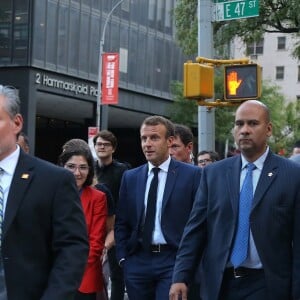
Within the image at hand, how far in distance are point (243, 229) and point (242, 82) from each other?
23.9ft

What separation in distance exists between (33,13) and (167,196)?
30702mm

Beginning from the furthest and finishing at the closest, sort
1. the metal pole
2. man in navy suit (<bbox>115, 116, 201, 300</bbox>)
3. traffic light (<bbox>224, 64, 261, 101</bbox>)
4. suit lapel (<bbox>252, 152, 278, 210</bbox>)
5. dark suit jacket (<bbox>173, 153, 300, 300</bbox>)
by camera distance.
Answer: the metal pole < traffic light (<bbox>224, 64, 261, 101</bbox>) < man in navy suit (<bbox>115, 116, 201, 300</bbox>) < suit lapel (<bbox>252, 152, 278, 210</bbox>) < dark suit jacket (<bbox>173, 153, 300, 300</bbox>)

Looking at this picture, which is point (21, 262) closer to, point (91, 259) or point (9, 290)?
point (9, 290)

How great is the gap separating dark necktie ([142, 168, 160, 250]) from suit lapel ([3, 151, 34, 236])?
2.61 metres

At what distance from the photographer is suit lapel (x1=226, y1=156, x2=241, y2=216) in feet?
16.3

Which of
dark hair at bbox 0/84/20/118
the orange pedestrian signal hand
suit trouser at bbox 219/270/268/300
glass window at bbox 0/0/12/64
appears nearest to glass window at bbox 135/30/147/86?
glass window at bbox 0/0/12/64

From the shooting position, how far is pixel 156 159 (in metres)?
6.51

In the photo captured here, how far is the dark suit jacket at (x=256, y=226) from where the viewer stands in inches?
187

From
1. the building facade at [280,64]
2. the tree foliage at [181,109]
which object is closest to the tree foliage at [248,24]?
the tree foliage at [181,109]

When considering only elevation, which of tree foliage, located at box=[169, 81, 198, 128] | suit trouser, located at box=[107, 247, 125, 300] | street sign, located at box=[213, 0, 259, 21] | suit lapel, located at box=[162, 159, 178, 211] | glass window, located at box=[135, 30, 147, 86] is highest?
glass window, located at box=[135, 30, 147, 86]

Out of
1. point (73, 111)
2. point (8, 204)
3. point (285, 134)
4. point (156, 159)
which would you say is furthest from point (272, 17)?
point (285, 134)

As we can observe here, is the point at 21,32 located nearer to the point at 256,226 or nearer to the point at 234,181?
the point at 234,181

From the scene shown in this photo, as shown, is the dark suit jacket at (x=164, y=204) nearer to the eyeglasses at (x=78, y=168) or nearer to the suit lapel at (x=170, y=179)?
the suit lapel at (x=170, y=179)

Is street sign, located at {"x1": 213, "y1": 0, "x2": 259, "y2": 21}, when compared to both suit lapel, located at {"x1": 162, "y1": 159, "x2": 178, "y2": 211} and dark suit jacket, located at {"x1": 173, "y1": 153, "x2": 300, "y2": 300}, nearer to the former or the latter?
suit lapel, located at {"x1": 162, "y1": 159, "x2": 178, "y2": 211}
